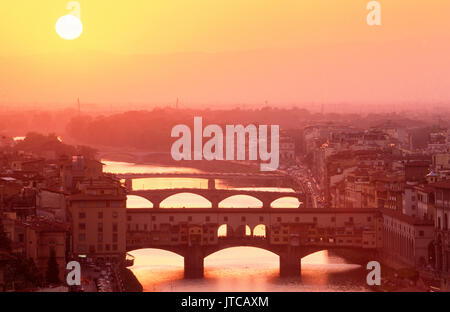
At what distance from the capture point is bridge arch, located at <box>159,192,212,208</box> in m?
25.5

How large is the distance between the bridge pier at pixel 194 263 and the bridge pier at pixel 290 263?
0.90 meters

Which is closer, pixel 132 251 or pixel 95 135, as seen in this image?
pixel 132 251

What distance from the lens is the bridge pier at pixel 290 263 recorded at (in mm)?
16891

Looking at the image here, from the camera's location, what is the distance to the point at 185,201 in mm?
26734

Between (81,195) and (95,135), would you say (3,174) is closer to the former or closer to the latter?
(81,195)

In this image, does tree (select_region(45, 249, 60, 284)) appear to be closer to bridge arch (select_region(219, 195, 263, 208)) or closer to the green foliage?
the green foliage

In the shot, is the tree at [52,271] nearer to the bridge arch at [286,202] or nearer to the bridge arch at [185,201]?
A: the bridge arch at [185,201]

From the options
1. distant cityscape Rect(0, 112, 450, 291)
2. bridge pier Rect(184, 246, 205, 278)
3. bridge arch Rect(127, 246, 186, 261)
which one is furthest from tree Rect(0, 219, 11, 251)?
bridge arch Rect(127, 246, 186, 261)

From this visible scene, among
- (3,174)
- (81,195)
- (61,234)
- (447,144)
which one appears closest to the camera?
(61,234)

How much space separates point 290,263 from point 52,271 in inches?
171

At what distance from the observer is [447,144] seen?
3556 centimetres

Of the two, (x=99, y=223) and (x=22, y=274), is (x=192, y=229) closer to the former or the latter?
(x=99, y=223)
